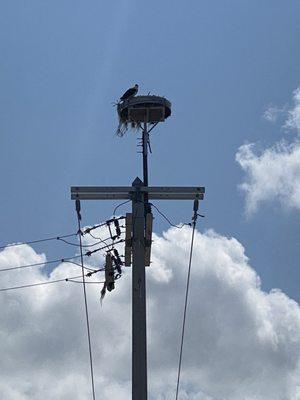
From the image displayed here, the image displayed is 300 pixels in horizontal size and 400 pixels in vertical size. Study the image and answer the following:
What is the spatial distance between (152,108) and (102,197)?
13.1 feet

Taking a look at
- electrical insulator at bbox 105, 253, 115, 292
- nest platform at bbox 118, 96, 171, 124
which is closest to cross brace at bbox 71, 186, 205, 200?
electrical insulator at bbox 105, 253, 115, 292

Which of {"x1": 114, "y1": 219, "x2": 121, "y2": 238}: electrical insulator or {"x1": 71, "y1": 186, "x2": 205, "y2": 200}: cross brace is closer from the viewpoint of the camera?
{"x1": 71, "y1": 186, "x2": 205, "y2": 200}: cross brace

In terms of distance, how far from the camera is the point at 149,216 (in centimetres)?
2322

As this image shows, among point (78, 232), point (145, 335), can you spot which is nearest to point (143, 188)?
point (78, 232)

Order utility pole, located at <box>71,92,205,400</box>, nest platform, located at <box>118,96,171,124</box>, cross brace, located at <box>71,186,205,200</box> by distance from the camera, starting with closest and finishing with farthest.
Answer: utility pole, located at <box>71,92,205,400</box>, cross brace, located at <box>71,186,205,200</box>, nest platform, located at <box>118,96,171,124</box>

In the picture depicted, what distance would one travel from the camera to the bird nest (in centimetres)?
2589

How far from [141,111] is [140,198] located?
4.02m

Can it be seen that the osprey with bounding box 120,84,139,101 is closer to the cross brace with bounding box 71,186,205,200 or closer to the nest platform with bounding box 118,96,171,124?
the nest platform with bounding box 118,96,171,124

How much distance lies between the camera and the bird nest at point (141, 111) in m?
25.9

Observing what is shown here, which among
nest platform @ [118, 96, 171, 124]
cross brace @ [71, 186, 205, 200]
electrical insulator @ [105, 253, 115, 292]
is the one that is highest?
nest platform @ [118, 96, 171, 124]

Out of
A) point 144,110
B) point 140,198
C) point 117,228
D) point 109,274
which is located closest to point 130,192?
point 140,198

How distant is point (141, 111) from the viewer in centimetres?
2620

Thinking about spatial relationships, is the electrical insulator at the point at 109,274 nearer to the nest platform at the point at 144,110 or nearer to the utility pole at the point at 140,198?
the utility pole at the point at 140,198

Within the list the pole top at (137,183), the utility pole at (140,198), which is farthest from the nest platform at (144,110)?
the pole top at (137,183)
